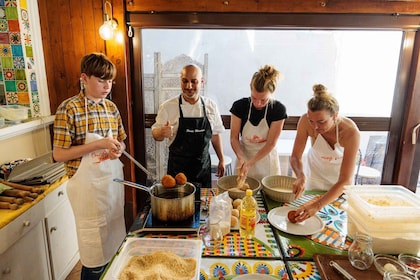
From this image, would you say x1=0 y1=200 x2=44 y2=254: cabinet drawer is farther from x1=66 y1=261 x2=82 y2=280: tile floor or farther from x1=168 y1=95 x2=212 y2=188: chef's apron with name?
x1=168 y1=95 x2=212 y2=188: chef's apron with name

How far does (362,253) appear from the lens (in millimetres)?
1059

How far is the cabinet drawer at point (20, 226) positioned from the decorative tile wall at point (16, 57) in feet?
3.07

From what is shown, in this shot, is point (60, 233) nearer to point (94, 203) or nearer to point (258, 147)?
point (94, 203)

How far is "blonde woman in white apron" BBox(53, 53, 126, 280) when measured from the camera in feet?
5.15

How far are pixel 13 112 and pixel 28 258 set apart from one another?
42.4 inches

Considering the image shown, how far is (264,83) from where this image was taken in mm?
1849

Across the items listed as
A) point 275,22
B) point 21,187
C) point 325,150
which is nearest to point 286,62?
point 275,22

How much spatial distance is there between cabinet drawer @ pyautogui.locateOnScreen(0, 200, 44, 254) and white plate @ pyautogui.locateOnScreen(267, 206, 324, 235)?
1.38 m

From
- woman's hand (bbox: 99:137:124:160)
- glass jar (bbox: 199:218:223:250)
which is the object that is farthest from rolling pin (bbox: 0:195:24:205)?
glass jar (bbox: 199:218:223:250)

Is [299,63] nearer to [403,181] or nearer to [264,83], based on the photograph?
[264,83]

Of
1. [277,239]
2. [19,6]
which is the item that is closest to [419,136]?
[277,239]

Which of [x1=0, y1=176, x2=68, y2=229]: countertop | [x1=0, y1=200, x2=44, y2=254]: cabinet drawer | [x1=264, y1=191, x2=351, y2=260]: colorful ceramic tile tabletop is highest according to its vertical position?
[x1=264, y1=191, x2=351, y2=260]: colorful ceramic tile tabletop

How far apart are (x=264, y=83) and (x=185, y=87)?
→ 55 cm

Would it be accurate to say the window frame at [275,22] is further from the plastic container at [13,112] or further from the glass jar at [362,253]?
the glass jar at [362,253]
